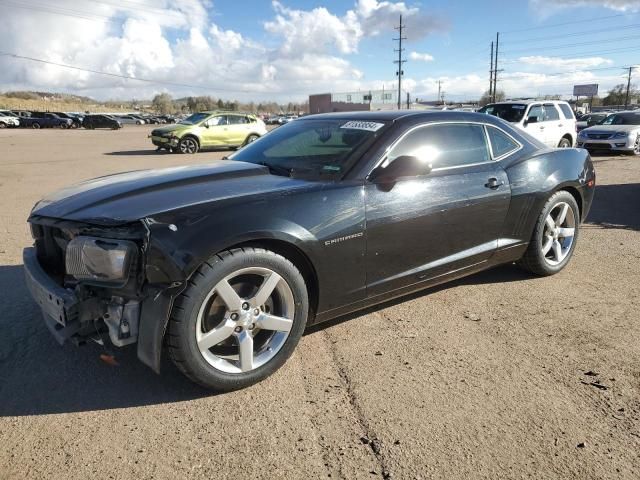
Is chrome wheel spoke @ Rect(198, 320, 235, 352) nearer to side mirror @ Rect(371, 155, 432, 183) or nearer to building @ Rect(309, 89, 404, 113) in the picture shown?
side mirror @ Rect(371, 155, 432, 183)

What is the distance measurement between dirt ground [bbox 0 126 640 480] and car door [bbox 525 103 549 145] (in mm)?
10754

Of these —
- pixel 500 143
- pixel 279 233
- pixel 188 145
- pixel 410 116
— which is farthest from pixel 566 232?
pixel 188 145

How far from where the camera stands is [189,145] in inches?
741

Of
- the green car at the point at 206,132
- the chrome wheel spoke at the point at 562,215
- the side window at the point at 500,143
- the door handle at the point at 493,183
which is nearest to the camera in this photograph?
the door handle at the point at 493,183

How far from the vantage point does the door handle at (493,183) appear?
12.6 feet

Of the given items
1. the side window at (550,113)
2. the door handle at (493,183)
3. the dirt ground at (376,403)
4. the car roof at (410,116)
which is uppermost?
the side window at (550,113)

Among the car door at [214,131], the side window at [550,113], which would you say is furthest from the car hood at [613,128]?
the car door at [214,131]

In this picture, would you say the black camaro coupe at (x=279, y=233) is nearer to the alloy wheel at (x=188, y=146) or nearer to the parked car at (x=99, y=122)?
the alloy wheel at (x=188, y=146)

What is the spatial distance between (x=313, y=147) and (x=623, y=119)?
1757 centimetres

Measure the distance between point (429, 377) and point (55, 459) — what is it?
1.98 m

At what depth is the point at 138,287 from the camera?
96.3 inches

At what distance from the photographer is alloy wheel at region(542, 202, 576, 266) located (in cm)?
448

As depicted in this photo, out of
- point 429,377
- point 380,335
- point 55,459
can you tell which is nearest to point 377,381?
point 429,377

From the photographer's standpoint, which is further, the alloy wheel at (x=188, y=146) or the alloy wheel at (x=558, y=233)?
the alloy wheel at (x=188, y=146)
